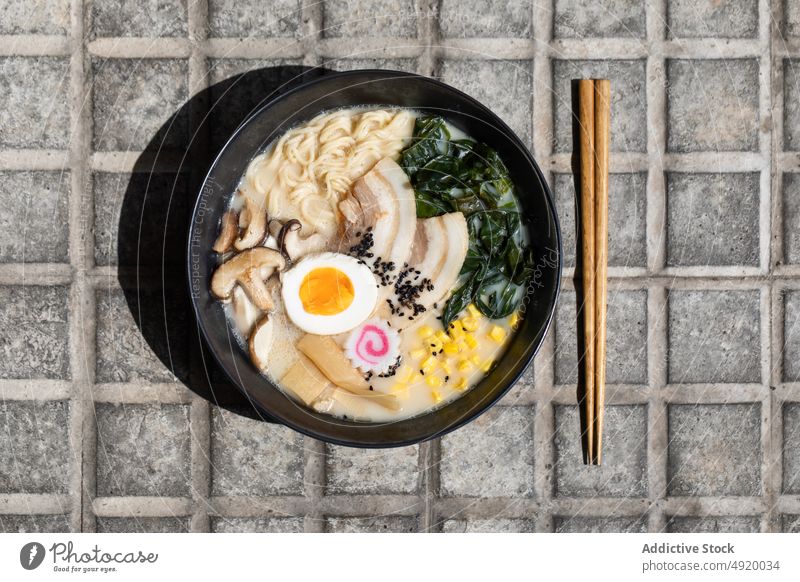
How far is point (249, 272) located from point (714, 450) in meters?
1.14

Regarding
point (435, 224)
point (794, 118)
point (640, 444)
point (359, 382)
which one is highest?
point (794, 118)

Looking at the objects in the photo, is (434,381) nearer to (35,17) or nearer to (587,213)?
(587,213)

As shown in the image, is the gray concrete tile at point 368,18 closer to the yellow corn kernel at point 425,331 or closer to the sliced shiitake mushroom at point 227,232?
the sliced shiitake mushroom at point 227,232

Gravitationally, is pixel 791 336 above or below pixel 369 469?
above

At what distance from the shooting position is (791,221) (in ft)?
4.91

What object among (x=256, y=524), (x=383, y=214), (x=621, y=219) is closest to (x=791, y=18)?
(x=621, y=219)

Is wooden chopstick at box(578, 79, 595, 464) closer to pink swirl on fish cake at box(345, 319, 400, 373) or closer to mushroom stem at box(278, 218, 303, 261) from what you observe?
pink swirl on fish cake at box(345, 319, 400, 373)

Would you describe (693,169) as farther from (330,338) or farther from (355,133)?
(330,338)

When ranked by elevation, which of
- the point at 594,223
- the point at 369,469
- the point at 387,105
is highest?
the point at 387,105

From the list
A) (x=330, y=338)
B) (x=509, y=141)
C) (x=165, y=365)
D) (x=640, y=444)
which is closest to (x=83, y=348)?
(x=165, y=365)

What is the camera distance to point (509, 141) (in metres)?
1.33

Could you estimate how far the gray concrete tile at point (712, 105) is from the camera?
1466mm

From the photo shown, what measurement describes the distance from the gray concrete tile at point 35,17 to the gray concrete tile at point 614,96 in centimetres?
111
